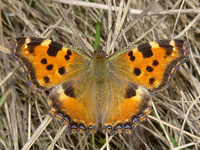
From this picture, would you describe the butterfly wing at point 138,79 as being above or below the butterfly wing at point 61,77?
below

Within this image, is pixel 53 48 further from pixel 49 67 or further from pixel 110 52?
pixel 110 52

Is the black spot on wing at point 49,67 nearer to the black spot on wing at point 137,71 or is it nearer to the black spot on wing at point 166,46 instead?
the black spot on wing at point 137,71

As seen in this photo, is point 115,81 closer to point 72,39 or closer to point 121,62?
point 121,62

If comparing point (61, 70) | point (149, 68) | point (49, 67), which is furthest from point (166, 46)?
point (49, 67)

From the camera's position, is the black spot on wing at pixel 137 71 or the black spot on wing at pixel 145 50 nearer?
the black spot on wing at pixel 145 50

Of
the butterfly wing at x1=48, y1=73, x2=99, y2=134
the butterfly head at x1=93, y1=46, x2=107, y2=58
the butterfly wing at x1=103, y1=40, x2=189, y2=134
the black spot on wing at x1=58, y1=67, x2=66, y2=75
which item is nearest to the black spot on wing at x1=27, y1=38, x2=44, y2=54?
the black spot on wing at x1=58, y1=67, x2=66, y2=75

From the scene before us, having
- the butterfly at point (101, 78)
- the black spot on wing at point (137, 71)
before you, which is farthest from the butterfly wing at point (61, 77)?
the black spot on wing at point (137, 71)

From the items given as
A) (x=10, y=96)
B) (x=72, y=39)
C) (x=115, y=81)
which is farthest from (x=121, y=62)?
(x=10, y=96)
